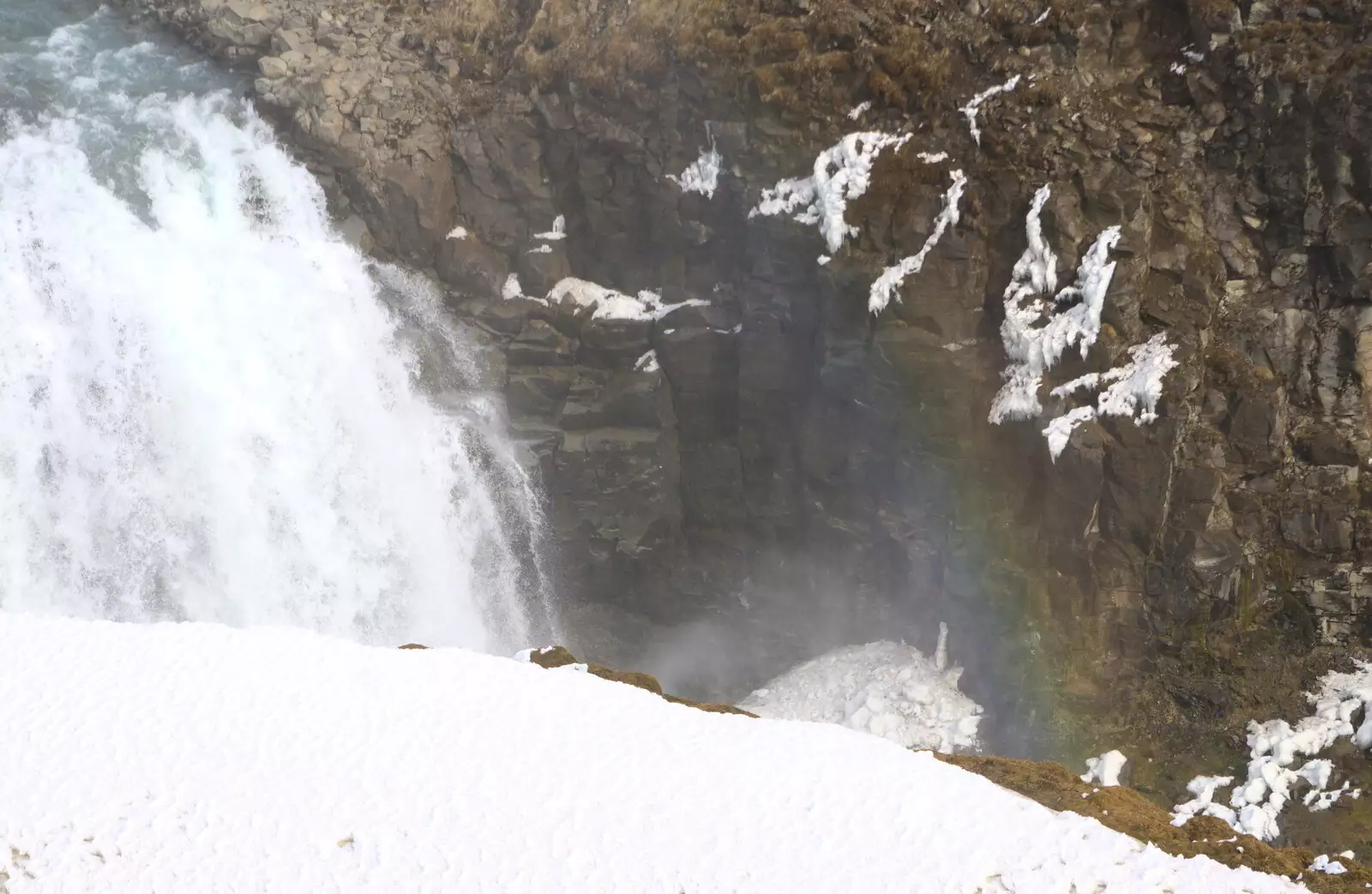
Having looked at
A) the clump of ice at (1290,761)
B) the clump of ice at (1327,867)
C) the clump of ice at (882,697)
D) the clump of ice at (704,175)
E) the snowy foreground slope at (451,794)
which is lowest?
the clump of ice at (882,697)

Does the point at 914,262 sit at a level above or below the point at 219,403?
above

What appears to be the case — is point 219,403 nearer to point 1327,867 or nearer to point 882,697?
point 882,697

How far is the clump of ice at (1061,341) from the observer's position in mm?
20297

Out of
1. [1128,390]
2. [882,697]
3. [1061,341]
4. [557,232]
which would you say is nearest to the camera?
[1128,390]

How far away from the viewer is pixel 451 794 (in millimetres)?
12867

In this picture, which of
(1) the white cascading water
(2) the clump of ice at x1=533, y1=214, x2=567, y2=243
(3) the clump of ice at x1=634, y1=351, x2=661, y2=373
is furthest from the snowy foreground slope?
(2) the clump of ice at x1=533, y1=214, x2=567, y2=243

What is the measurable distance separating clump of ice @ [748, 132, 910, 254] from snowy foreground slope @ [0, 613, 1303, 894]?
10982mm

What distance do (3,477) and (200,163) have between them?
7.93 m

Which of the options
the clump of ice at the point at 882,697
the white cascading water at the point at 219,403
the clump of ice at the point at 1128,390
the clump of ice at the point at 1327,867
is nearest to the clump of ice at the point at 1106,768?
the clump of ice at the point at 882,697

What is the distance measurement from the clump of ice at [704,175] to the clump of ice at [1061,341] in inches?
263

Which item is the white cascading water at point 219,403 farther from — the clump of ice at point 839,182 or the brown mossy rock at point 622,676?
the clump of ice at point 839,182

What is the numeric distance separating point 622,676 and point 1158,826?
25.5 feet

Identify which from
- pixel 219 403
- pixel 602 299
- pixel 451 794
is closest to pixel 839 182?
pixel 602 299

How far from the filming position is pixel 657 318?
25844mm
